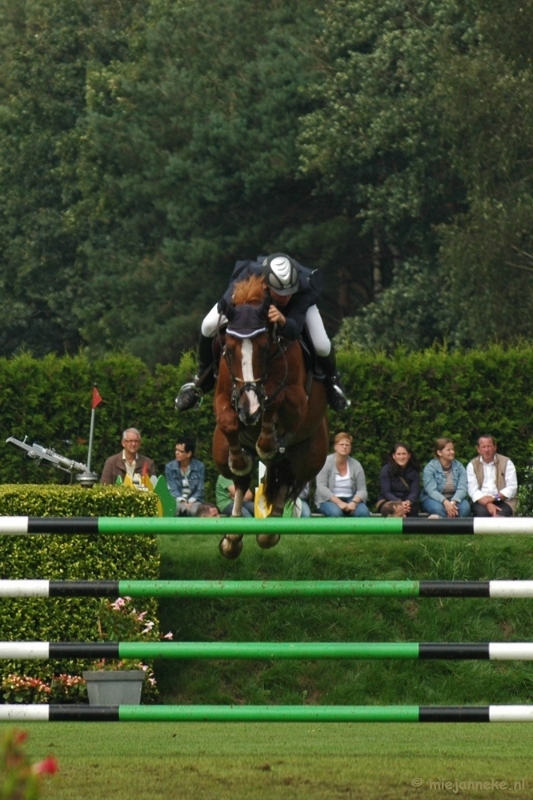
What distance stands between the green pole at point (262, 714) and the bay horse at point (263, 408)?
6.57 feet

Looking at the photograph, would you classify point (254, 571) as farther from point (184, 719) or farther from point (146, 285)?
point (146, 285)

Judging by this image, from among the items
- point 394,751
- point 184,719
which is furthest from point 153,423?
point 184,719

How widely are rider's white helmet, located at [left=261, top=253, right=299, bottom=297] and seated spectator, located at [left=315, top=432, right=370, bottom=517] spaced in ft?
17.3

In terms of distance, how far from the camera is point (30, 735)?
26.2 feet

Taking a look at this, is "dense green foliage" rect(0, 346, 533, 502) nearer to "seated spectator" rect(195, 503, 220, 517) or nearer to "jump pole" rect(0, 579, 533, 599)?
"seated spectator" rect(195, 503, 220, 517)

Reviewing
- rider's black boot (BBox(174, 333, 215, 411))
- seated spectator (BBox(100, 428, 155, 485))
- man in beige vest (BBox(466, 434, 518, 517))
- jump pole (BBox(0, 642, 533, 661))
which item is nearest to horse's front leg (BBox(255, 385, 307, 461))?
rider's black boot (BBox(174, 333, 215, 411))

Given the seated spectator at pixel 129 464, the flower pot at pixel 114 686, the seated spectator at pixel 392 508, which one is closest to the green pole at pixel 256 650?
the flower pot at pixel 114 686

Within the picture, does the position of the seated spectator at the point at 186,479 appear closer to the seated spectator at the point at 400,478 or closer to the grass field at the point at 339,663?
the grass field at the point at 339,663

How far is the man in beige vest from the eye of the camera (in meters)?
13.2

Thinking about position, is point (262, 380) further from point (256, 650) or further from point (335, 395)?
point (256, 650)

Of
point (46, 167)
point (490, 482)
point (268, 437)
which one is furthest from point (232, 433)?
point (46, 167)

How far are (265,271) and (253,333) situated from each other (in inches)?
18.0

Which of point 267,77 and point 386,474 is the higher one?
point 267,77

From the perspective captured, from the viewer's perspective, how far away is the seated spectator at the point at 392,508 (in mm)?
12641
